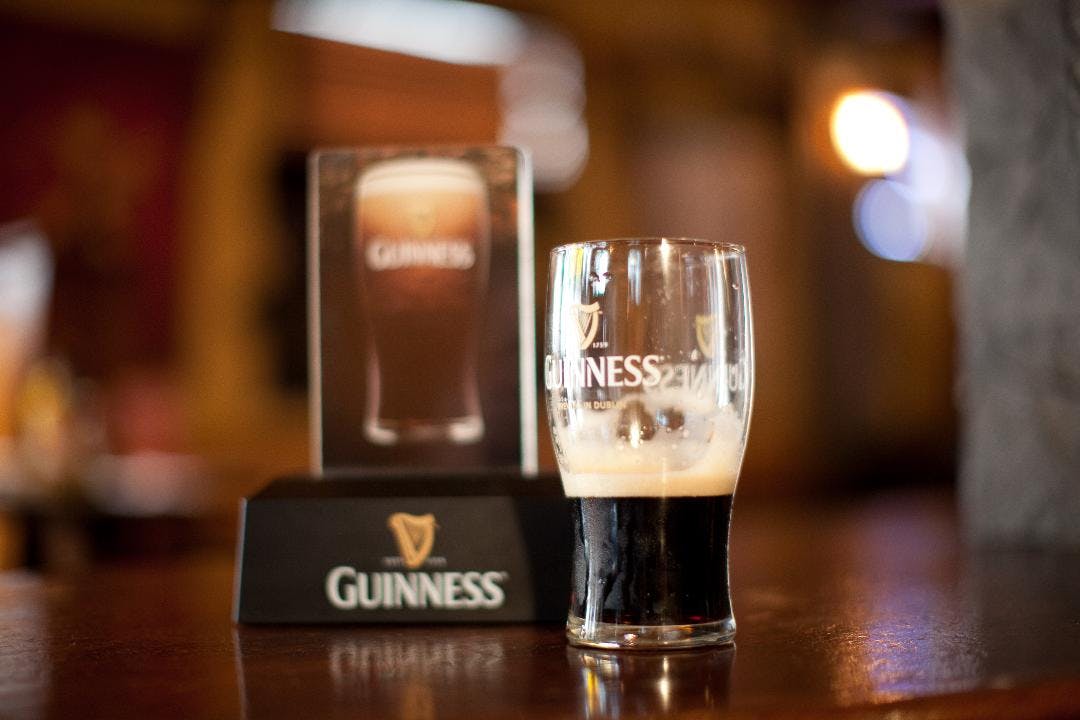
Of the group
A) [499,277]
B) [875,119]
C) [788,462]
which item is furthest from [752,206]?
[499,277]

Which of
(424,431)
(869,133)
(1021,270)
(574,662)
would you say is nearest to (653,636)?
(574,662)

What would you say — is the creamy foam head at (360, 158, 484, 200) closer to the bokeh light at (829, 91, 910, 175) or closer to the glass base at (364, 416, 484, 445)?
the glass base at (364, 416, 484, 445)

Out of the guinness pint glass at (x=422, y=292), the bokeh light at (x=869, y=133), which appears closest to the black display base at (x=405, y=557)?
the guinness pint glass at (x=422, y=292)

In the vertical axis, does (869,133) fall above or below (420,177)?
above

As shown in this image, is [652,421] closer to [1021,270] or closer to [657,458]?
[657,458]

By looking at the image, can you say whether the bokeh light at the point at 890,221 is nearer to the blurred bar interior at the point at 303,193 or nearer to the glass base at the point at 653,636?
the blurred bar interior at the point at 303,193

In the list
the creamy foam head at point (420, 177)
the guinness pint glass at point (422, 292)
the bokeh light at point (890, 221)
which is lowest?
Answer: the guinness pint glass at point (422, 292)
